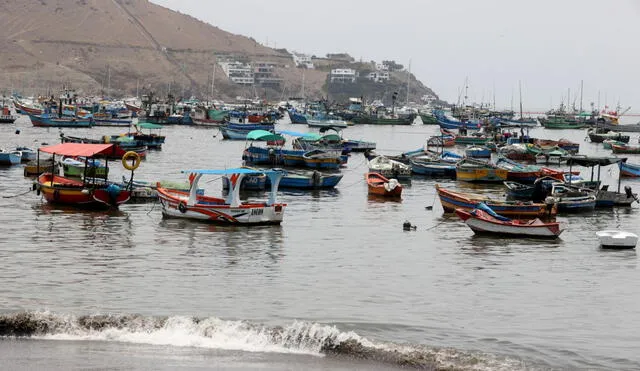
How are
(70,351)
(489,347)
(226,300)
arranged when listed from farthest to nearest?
(226,300)
(489,347)
(70,351)

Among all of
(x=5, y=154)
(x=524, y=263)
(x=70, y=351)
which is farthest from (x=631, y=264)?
(x=5, y=154)

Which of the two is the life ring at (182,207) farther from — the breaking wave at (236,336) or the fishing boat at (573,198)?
the fishing boat at (573,198)

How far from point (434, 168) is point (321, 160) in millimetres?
7939

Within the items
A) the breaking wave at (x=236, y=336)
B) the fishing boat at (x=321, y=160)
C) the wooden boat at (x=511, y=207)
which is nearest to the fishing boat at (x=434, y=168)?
the fishing boat at (x=321, y=160)

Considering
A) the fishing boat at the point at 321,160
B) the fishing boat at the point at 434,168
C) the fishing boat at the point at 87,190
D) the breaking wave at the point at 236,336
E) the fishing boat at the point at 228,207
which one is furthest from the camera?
the fishing boat at the point at 321,160

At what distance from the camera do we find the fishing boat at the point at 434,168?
60438mm

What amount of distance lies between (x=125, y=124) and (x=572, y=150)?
5642cm

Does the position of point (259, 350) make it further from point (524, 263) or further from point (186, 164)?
point (186, 164)

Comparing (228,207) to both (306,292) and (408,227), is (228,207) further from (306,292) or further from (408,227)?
(306,292)

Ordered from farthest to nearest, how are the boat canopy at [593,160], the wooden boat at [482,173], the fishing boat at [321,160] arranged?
the fishing boat at [321,160] → the wooden boat at [482,173] → the boat canopy at [593,160]

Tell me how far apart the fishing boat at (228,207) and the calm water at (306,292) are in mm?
704

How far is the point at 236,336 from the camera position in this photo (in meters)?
19.6

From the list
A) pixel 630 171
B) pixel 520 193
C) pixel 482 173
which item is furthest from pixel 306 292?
pixel 630 171

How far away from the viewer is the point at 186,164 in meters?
68.1
